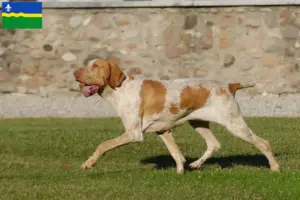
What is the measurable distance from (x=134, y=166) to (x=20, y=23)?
909 cm

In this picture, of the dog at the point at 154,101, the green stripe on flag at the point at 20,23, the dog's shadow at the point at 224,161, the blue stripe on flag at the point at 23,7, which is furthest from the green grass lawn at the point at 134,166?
the blue stripe on flag at the point at 23,7

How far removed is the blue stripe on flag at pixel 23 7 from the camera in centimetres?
2098

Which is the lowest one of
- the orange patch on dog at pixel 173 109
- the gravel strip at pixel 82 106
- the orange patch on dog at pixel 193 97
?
the gravel strip at pixel 82 106

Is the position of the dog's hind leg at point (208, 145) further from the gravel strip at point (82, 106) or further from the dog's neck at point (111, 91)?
the gravel strip at point (82, 106)

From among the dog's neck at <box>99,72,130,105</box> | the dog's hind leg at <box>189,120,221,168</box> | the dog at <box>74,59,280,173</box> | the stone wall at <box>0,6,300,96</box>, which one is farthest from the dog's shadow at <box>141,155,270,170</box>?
the stone wall at <box>0,6,300,96</box>

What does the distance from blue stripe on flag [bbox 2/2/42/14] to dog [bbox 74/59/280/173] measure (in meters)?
9.93

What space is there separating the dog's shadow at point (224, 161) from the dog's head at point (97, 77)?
1633mm

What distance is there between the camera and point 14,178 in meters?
11.3

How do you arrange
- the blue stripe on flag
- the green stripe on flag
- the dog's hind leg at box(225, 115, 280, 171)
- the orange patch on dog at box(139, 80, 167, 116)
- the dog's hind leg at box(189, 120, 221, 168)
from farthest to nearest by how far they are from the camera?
the blue stripe on flag, the green stripe on flag, the dog's hind leg at box(189, 120, 221, 168), the dog's hind leg at box(225, 115, 280, 171), the orange patch on dog at box(139, 80, 167, 116)

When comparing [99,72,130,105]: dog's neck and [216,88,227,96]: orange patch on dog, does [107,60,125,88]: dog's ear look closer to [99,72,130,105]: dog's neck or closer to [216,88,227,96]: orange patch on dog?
[99,72,130,105]: dog's neck

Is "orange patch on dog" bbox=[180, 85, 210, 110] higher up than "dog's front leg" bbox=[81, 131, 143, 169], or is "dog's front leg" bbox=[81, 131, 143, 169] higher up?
"orange patch on dog" bbox=[180, 85, 210, 110]

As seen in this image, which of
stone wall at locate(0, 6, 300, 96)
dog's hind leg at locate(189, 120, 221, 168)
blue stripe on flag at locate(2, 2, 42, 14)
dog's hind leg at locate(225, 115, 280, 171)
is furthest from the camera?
blue stripe on flag at locate(2, 2, 42, 14)

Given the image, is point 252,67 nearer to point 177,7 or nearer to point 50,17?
point 177,7

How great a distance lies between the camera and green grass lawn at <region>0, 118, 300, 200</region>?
10.1 metres
